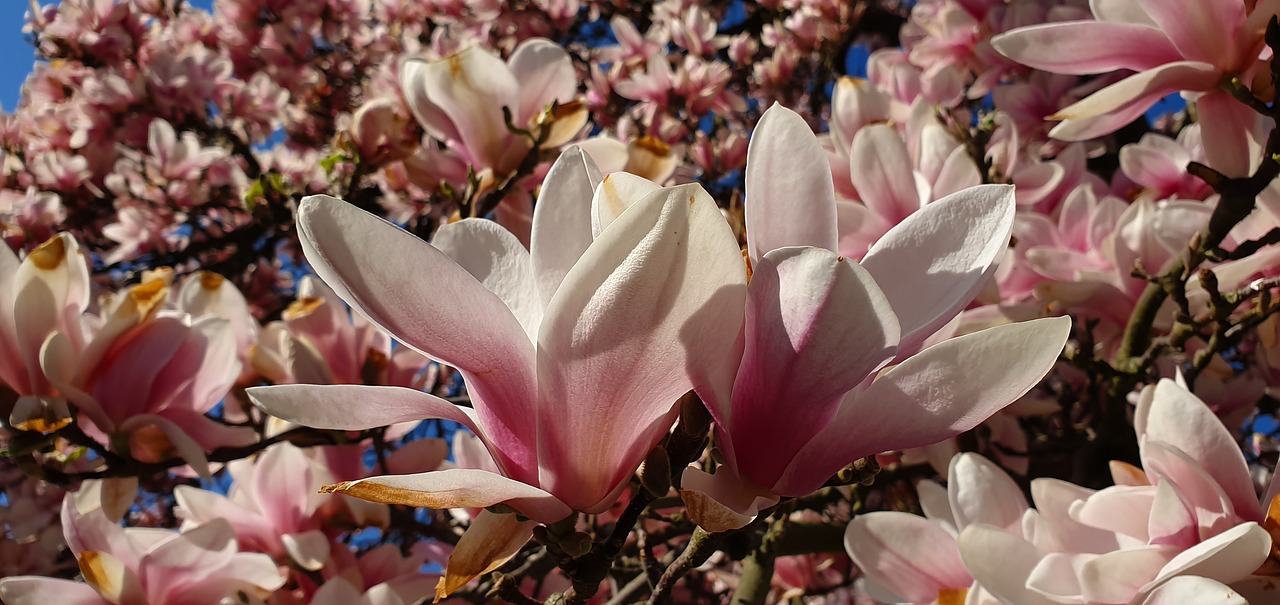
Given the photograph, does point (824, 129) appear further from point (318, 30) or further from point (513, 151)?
point (513, 151)

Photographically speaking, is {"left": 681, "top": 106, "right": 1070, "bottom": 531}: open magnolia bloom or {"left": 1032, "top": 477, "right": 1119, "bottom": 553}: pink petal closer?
{"left": 681, "top": 106, "right": 1070, "bottom": 531}: open magnolia bloom

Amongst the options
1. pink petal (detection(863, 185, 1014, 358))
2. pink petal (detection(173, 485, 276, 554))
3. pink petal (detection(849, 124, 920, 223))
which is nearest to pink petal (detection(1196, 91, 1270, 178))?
pink petal (detection(849, 124, 920, 223))

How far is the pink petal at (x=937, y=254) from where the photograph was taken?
1.22 ft

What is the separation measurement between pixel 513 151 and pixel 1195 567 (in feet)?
2.52

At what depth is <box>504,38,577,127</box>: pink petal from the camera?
101cm

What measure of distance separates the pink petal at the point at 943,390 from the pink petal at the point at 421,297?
142mm

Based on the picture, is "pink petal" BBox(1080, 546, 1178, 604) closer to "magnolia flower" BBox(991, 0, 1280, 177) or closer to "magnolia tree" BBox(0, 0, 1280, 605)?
"magnolia tree" BBox(0, 0, 1280, 605)

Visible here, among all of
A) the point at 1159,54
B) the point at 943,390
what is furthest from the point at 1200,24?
the point at 943,390

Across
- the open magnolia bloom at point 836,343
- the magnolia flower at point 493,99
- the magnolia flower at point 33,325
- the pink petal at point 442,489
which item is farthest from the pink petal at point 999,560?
the magnolia flower at point 33,325

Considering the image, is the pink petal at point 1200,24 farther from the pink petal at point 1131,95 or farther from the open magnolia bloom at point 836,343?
the open magnolia bloom at point 836,343

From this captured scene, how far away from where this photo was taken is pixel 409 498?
13.7 inches

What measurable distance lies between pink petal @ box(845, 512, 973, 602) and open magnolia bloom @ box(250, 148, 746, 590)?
37 centimetres

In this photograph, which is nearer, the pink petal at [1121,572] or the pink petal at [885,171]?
the pink petal at [1121,572]

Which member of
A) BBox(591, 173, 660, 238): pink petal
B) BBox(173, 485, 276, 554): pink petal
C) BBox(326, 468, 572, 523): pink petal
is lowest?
BBox(173, 485, 276, 554): pink petal
